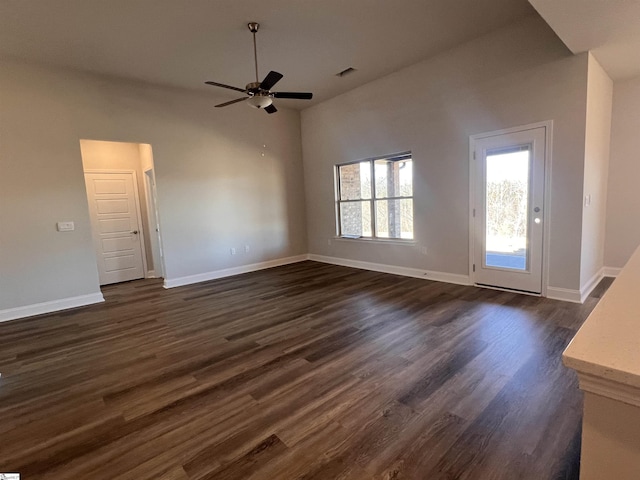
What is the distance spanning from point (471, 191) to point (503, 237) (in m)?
0.74

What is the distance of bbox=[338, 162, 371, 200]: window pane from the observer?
19.6 ft

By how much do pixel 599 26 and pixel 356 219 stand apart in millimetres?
4187

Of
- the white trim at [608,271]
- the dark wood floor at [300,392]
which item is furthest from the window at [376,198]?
the white trim at [608,271]

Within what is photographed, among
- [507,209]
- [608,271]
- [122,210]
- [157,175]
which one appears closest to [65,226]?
[157,175]

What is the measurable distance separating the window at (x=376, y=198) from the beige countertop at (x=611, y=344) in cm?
451

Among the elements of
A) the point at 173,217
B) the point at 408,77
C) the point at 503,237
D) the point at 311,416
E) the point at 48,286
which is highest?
the point at 408,77

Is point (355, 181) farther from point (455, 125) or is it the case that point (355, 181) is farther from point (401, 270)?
point (455, 125)

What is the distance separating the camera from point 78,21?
3311 millimetres

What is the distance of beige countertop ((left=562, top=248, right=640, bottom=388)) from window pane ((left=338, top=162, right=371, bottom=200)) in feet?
17.0

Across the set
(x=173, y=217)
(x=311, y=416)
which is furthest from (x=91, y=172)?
(x=311, y=416)

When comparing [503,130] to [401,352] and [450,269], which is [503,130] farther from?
[401,352]

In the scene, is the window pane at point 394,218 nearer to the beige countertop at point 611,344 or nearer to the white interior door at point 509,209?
the white interior door at point 509,209

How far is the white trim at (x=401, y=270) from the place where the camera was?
15.5 ft

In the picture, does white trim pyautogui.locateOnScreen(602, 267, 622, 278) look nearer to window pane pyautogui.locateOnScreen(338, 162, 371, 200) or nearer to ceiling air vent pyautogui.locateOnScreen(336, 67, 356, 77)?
window pane pyautogui.locateOnScreen(338, 162, 371, 200)
